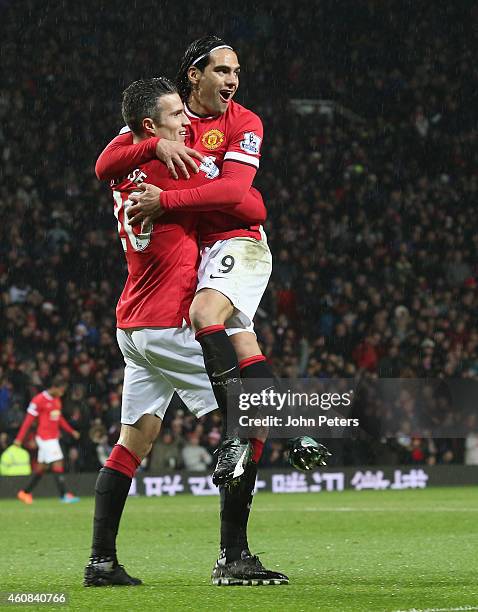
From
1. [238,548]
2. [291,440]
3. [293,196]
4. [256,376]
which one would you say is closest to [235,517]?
[238,548]

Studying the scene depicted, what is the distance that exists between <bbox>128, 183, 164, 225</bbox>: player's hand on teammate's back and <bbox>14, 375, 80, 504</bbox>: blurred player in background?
36.4 ft

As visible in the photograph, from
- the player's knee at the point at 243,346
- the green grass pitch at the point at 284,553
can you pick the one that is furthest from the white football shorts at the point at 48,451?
the player's knee at the point at 243,346

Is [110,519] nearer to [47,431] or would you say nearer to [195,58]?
[195,58]

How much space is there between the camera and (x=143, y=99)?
5.50 m

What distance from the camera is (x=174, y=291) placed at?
5.48 meters

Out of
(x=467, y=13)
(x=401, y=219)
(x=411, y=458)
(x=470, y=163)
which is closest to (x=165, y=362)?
(x=411, y=458)

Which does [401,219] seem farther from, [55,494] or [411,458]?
[55,494]

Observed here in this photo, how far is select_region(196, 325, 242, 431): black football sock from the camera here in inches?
206

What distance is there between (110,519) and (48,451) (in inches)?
437

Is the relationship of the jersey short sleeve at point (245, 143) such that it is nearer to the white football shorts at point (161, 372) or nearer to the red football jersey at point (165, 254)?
the red football jersey at point (165, 254)

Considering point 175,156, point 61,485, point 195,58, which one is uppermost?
point 195,58

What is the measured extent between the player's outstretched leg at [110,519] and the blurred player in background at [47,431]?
35.1 feet

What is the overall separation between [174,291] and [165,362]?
32 cm

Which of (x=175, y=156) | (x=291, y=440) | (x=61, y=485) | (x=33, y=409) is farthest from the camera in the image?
(x=61, y=485)
